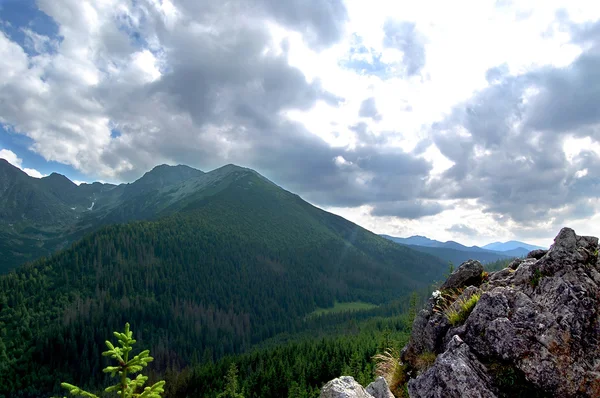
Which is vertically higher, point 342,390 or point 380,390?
point 342,390

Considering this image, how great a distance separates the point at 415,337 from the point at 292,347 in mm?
148494

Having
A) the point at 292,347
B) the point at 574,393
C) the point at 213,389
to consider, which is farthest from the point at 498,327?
the point at 292,347

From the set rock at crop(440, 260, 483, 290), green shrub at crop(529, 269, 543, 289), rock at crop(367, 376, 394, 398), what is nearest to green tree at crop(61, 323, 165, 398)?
rock at crop(367, 376, 394, 398)

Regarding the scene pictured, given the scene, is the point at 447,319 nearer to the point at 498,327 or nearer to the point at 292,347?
the point at 498,327

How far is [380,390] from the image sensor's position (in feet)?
56.9

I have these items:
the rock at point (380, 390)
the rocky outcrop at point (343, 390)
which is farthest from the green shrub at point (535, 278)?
the rocky outcrop at point (343, 390)

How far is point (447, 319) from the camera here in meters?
18.7

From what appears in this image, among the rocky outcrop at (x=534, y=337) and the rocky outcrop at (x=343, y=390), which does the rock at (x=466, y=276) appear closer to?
the rocky outcrop at (x=534, y=337)

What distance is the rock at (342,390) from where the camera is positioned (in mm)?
13297

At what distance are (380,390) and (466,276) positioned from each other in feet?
31.9

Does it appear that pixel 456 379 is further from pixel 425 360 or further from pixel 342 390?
pixel 342 390

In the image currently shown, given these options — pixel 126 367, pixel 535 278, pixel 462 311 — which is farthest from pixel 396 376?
pixel 126 367

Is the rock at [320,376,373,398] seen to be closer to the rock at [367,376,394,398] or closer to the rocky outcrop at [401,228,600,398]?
the rocky outcrop at [401,228,600,398]

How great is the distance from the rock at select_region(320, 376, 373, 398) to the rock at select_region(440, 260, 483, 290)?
11413 mm
